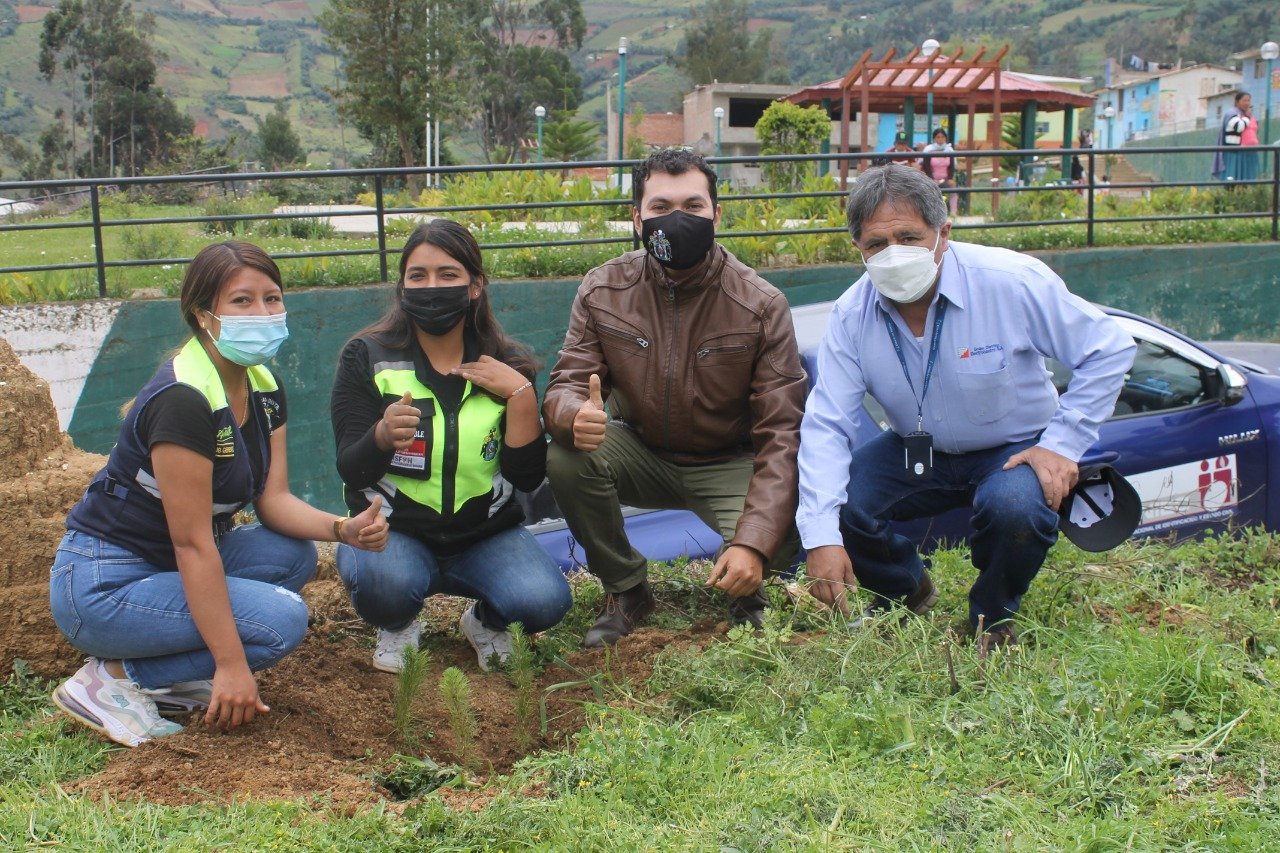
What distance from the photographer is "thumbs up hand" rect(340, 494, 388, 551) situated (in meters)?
3.54

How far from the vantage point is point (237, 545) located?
12.5ft

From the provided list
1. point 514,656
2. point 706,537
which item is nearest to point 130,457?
point 514,656

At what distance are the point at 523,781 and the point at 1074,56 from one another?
12894cm

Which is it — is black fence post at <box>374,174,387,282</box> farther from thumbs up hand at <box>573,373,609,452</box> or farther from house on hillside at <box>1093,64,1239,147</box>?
house on hillside at <box>1093,64,1239,147</box>

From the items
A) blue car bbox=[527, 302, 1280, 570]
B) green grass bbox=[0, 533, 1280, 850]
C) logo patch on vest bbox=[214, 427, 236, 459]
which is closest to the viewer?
green grass bbox=[0, 533, 1280, 850]

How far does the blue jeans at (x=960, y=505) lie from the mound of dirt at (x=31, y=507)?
2.70 meters

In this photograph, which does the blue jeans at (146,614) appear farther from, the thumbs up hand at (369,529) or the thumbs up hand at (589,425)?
the thumbs up hand at (589,425)

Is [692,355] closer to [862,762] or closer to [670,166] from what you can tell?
[670,166]

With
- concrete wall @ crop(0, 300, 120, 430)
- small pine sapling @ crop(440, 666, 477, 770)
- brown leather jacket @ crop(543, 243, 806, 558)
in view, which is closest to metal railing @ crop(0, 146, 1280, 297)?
concrete wall @ crop(0, 300, 120, 430)

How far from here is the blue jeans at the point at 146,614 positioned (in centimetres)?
342

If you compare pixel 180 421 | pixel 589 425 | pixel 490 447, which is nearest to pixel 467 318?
pixel 490 447

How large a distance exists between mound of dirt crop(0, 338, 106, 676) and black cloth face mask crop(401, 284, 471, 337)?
144cm

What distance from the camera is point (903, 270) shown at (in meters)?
3.78

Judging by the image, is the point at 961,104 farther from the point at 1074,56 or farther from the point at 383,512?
the point at 1074,56
